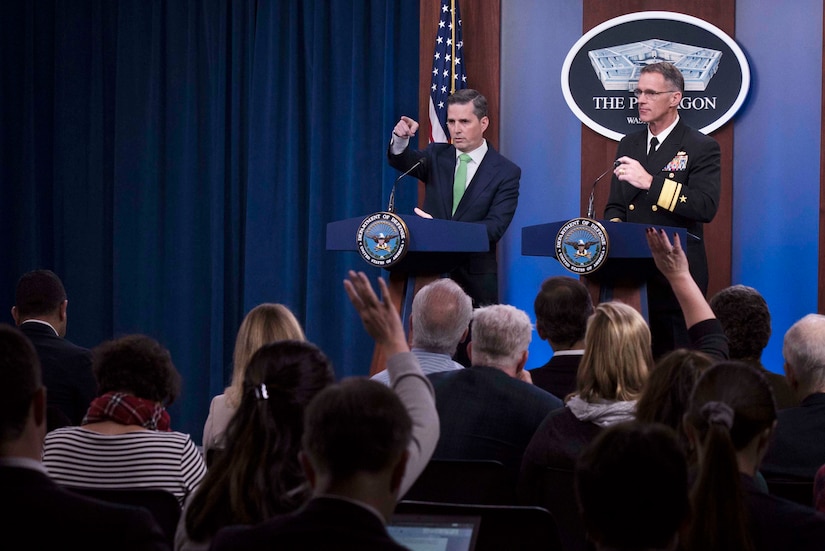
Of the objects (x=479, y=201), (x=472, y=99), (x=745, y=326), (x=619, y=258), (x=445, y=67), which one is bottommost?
(x=745, y=326)

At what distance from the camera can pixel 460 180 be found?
17.6 feet

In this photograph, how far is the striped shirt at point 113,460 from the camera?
237 centimetres

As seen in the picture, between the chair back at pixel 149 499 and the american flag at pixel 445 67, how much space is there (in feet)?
13.3

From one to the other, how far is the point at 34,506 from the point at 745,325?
8.63ft

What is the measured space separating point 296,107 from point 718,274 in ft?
9.45

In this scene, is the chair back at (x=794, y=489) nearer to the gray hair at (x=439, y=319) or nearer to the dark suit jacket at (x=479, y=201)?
the gray hair at (x=439, y=319)

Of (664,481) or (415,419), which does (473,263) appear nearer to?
(415,419)

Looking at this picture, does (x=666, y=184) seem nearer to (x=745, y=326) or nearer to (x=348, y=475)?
(x=745, y=326)

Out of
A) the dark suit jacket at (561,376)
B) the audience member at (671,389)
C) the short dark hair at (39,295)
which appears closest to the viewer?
the audience member at (671,389)

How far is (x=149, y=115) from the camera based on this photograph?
695 cm

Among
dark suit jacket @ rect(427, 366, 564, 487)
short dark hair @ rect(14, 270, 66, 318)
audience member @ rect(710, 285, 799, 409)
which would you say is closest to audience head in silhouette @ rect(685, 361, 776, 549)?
dark suit jacket @ rect(427, 366, 564, 487)

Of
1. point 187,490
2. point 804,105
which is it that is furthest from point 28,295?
A: point 804,105

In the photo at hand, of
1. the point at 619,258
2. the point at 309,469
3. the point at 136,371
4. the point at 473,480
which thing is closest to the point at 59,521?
the point at 309,469

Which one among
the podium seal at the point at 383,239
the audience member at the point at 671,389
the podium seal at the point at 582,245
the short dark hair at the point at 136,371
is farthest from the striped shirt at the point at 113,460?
the podium seal at the point at 582,245
